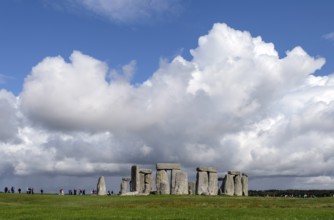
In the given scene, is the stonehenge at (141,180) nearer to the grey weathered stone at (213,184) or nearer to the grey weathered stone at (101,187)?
the grey weathered stone at (101,187)

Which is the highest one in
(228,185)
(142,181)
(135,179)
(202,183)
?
(135,179)

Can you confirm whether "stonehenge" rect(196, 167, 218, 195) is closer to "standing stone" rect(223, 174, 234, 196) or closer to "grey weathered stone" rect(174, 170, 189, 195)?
"standing stone" rect(223, 174, 234, 196)

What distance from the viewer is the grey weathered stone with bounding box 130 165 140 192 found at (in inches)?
2438

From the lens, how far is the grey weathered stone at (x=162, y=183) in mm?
60250

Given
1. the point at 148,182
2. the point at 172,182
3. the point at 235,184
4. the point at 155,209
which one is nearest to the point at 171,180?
the point at 172,182

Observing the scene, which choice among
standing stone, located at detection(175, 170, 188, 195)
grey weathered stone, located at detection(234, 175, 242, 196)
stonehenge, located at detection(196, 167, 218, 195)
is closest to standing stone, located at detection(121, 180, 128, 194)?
standing stone, located at detection(175, 170, 188, 195)

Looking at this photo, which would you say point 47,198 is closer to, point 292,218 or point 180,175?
point 180,175

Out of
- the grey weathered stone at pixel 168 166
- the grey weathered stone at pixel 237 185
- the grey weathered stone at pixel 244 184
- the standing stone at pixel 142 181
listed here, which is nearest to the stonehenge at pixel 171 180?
the grey weathered stone at pixel 168 166

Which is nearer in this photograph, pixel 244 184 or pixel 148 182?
pixel 148 182

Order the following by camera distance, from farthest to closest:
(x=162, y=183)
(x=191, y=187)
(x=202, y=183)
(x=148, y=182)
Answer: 1. (x=191, y=187)
2. (x=202, y=183)
3. (x=148, y=182)
4. (x=162, y=183)

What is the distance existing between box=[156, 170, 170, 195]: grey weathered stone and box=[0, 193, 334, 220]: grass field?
1319 cm

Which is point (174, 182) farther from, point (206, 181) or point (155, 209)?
point (155, 209)

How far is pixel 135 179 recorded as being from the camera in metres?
62.2

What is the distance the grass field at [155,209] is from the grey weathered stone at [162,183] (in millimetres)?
13186
